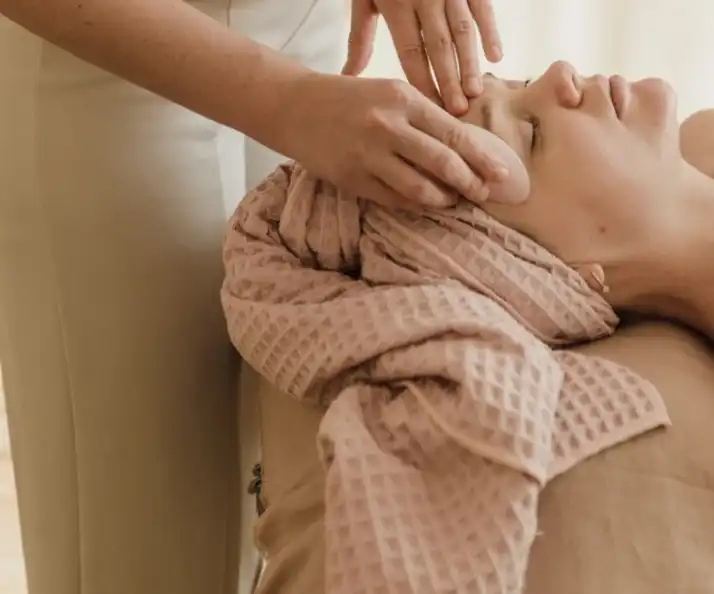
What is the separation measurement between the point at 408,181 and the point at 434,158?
0.03 meters

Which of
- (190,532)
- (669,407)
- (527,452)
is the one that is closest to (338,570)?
(527,452)

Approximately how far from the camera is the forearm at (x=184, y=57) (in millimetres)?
875

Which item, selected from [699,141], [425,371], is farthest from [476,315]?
[699,141]

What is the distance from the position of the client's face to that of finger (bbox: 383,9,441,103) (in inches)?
3.3

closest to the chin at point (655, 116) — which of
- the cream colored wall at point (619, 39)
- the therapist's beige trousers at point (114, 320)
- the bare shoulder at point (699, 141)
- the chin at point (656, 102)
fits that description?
the chin at point (656, 102)

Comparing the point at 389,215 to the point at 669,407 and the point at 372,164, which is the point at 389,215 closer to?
the point at 372,164

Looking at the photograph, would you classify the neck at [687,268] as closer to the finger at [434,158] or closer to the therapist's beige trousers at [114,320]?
the finger at [434,158]

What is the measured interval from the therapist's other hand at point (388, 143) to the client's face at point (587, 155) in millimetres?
71

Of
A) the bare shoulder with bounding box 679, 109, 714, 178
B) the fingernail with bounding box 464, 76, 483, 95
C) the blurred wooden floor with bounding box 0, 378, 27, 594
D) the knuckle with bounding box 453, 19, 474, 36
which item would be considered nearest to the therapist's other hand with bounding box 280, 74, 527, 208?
the fingernail with bounding box 464, 76, 483, 95

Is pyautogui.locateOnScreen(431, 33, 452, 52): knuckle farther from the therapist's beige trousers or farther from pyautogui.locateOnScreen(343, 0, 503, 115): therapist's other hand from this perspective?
the therapist's beige trousers

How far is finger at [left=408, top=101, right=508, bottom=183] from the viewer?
84 centimetres

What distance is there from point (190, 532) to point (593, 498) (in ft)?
1.93

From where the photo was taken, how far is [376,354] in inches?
31.9

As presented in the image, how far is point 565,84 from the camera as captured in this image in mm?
976
